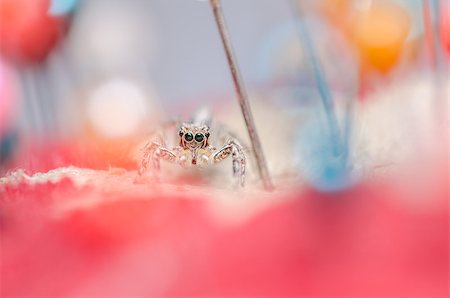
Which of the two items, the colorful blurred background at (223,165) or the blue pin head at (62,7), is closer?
the colorful blurred background at (223,165)

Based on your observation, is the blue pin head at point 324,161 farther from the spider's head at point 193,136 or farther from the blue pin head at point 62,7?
the blue pin head at point 62,7

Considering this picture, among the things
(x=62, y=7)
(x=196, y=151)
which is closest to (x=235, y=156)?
(x=196, y=151)

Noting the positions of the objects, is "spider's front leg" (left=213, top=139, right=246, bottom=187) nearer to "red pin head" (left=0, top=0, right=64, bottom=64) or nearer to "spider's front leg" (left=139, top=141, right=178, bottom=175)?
"spider's front leg" (left=139, top=141, right=178, bottom=175)

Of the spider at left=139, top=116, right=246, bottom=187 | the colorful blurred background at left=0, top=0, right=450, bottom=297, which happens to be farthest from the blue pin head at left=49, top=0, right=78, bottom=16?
the spider at left=139, top=116, right=246, bottom=187

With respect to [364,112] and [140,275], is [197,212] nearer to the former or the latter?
[140,275]

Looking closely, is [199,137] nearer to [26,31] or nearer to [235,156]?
[235,156]

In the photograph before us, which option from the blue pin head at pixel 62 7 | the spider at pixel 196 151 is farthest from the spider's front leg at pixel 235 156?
the blue pin head at pixel 62 7

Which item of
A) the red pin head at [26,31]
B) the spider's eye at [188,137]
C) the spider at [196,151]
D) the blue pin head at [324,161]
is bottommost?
the blue pin head at [324,161]
